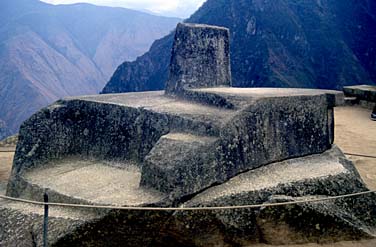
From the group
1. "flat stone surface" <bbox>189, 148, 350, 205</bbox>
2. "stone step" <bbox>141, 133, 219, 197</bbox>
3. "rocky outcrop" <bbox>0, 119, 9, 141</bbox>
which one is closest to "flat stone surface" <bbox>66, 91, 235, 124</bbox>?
"stone step" <bbox>141, 133, 219, 197</bbox>

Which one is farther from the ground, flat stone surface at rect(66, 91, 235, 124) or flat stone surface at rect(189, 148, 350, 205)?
flat stone surface at rect(66, 91, 235, 124)

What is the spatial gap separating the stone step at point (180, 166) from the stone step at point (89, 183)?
0.42 feet

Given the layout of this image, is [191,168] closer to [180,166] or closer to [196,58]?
[180,166]

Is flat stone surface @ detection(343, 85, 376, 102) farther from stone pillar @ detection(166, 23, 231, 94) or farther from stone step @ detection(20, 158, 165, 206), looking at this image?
stone step @ detection(20, 158, 165, 206)

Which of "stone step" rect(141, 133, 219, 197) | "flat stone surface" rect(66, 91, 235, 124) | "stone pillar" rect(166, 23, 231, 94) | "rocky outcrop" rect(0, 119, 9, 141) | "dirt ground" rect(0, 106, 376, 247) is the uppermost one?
"stone pillar" rect(166, 23, 231, 94)

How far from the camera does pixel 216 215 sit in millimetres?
3855

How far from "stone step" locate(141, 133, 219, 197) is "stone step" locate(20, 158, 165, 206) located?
0.42 feet

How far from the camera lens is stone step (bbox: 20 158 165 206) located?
12.4ft

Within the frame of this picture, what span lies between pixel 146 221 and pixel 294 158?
2.19 m

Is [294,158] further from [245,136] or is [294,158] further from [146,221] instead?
[146,221]

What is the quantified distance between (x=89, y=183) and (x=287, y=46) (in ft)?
146

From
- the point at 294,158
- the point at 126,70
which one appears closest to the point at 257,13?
the point at 126,70

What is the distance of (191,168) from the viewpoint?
3.88 m

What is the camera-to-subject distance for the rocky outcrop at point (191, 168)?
12.4ft
